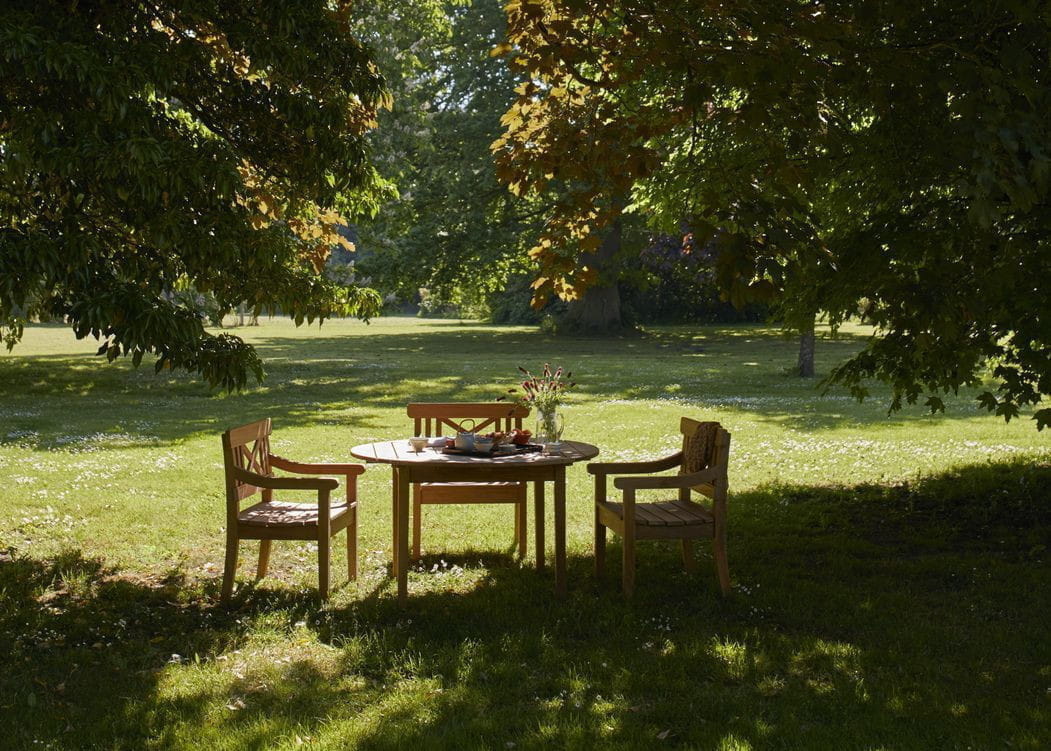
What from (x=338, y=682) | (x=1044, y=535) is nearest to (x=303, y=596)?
(x=338, y=682)

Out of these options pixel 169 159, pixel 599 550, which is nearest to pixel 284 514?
pixel 599 550

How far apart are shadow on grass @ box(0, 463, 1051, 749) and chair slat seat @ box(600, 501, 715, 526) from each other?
0.51 m

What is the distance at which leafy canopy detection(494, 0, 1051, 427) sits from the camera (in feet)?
17.0

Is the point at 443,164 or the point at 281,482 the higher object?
the point at 443,164

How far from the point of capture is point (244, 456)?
7.07 m

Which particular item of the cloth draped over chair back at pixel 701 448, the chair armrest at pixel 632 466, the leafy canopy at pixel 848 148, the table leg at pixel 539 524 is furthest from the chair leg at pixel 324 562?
the cloth draped over chair back at pixel 701 448

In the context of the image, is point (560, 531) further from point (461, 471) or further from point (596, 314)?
point (596, 314)

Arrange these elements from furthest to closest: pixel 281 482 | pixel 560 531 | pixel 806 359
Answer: pixel 806 359 < pixel 560 531 < pixel 281 482

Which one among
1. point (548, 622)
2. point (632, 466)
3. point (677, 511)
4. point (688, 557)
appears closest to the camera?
point (548, 622)

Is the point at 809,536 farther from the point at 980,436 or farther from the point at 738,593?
the point at 980,436

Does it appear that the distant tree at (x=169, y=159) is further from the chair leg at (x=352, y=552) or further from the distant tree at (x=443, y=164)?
the distant tree at (x=443, y=164)

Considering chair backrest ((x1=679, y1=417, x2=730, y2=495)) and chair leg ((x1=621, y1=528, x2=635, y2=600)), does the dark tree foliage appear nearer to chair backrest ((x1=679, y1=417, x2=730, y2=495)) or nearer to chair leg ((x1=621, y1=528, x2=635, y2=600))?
chair backrest ((x1=679, y1=417, x2=730, y2=495))

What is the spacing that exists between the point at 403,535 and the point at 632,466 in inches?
68.0

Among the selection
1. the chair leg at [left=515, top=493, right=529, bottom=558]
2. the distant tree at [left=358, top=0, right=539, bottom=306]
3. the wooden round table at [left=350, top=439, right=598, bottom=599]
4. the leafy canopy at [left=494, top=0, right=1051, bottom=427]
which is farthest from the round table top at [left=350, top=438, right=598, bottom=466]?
the distant tree at [left=358, top=0, right=539, bottom=306]
